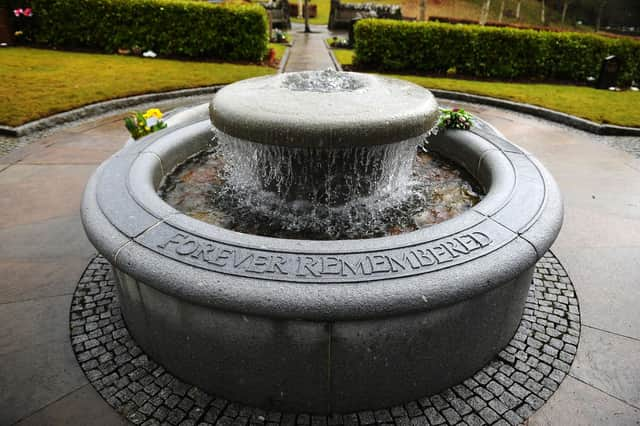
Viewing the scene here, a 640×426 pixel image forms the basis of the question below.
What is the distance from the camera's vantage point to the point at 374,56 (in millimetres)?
15031

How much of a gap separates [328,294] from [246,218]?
2113mm

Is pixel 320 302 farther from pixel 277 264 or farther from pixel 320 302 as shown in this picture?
pixel 277 264

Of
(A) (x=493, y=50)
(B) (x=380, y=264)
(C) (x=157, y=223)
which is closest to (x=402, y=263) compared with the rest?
(B) (x=380, y=264)

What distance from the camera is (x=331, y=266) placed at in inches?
110

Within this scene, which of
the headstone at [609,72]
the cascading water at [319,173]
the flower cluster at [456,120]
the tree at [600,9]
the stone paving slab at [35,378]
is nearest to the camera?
the stone paving slab at [35,378]

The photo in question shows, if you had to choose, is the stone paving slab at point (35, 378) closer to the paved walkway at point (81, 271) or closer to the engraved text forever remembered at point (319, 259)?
the paved walkway at point (81, 271)

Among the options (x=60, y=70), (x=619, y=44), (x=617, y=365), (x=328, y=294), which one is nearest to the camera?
(x=328, y=294)

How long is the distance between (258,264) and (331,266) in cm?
49

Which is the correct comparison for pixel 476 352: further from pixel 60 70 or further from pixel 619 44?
pixel 619 44

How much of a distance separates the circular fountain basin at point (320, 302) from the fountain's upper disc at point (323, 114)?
3.28 feet

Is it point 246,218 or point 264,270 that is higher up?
point 264,270

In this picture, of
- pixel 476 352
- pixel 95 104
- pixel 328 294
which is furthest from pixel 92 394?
pixel 95 104

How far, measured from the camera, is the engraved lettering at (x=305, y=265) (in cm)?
272

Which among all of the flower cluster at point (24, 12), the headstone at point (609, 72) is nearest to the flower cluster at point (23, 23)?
the flower cluster at point (24, 12)
